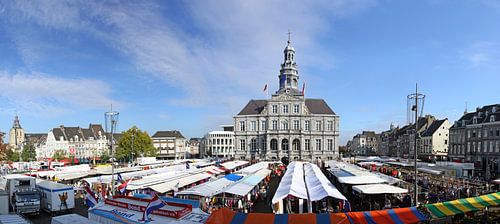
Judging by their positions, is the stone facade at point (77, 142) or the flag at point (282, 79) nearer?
the flag at point (282, 79)

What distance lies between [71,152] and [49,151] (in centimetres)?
1350

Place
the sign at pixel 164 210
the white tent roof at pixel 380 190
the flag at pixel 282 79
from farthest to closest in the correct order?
1. the flag at pixel 282 79
2. the white tent roof at pixel 380 190
3. the sign at pixel 164 210

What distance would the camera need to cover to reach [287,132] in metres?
74.9

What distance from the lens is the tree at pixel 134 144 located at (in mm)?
76375

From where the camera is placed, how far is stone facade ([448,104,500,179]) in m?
49.6

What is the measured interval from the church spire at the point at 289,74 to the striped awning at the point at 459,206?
65.2 metres

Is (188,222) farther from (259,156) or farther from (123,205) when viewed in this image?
(259,156)

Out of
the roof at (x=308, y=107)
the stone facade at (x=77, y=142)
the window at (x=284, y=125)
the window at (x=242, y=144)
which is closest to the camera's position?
the window at (x=284, y=125)

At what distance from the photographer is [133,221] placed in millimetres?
11914

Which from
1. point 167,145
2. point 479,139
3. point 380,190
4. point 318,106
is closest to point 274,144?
point 318,106

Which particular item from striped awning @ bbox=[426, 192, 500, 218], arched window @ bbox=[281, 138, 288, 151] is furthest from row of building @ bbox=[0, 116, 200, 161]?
striped awning @ bbox=[426, 192, 500, 218]

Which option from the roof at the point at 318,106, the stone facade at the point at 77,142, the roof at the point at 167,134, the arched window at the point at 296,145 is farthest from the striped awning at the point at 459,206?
the roof at the point at 167,134

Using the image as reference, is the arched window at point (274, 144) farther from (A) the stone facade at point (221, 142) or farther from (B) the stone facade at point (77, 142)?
(B) the stone facade at point (77, 142)

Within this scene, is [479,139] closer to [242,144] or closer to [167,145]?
[242,144]
